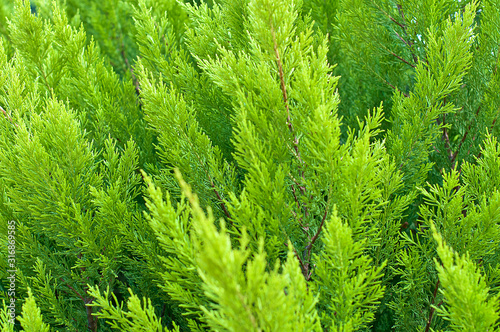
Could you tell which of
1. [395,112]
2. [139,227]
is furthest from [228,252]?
[395,112]

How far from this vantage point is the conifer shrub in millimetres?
1425

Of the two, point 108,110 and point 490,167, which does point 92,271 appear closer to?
point 108,110

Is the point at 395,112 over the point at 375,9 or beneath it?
beneath

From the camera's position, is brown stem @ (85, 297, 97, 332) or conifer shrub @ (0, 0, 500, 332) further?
brown stem @ (85, 297, 97, 332)

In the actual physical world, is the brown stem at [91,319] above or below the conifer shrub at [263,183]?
below

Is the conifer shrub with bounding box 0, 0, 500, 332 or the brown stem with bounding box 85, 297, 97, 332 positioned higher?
the conifer shrub with bounding box 0, 0, 500, 332

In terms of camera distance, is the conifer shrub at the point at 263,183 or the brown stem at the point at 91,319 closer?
the conifer shrub at the point at 263,183

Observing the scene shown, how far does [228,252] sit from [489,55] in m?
2.27

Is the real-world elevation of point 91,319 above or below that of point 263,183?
below

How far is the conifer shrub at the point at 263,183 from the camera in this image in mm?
1425

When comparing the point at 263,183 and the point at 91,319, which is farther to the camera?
the point at 91,319

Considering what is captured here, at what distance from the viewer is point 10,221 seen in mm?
2186

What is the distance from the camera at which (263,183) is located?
5.08 feet

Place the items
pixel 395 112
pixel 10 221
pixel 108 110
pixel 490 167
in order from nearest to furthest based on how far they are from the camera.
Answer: pixel 490 167 → pixel 10 221 → pixel 395 112 → pixel 108 110
